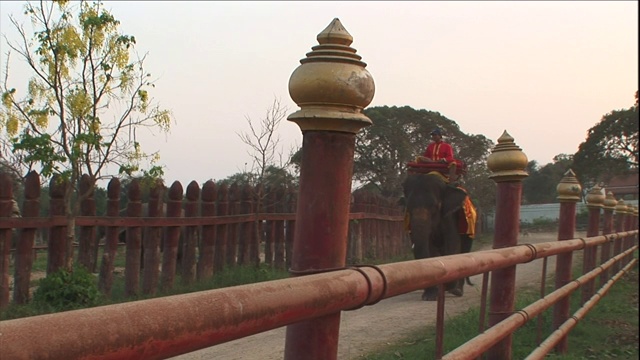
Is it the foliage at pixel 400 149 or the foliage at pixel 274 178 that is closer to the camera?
the foliage at pixel 274 178

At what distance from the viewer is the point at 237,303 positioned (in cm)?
127

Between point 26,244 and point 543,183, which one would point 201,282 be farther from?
point 543,183

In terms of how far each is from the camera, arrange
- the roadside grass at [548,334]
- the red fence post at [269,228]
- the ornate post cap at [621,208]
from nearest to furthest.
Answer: the roadside grass at [548,334] < the red fence post at [269,228] < the ornate post cap at [621,208]

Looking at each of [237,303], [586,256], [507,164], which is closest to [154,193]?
[586,256]

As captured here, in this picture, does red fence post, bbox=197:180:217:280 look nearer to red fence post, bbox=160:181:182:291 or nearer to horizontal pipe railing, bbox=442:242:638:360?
red fence post, bbox=160:181:182:291

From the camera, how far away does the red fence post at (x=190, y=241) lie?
914cm

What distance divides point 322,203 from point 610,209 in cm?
1023

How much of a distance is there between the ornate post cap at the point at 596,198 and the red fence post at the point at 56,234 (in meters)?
6.02

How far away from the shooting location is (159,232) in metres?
8.64

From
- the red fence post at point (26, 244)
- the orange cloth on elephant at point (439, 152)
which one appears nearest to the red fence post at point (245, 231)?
the orange cloth on elephant at point (439, 152)

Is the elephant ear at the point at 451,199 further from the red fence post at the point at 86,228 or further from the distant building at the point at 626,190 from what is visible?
the distant building at the point at 626,190

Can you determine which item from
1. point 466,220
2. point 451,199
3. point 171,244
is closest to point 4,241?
point 171,244

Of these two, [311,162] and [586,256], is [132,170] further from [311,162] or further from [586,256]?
[311,162]

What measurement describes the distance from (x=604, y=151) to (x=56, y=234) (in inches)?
1326
